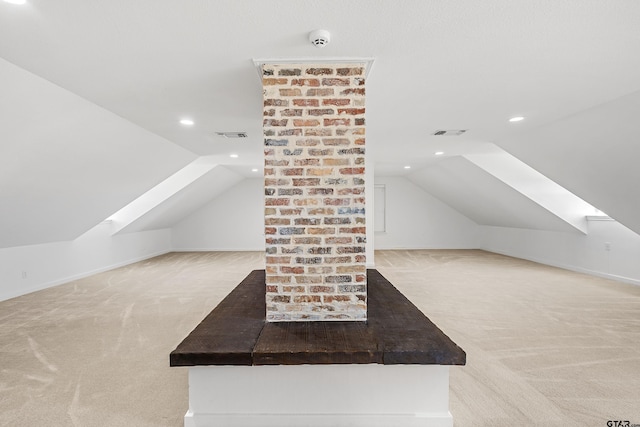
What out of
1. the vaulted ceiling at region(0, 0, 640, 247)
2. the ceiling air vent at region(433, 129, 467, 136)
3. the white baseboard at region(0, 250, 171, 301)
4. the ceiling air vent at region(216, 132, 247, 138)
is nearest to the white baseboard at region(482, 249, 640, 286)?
the vaulted ceiling at region(0, 0, 640, 247)

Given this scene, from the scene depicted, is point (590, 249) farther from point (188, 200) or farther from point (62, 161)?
point (188, 200)

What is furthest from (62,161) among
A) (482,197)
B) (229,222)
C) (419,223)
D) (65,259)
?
(419,223)

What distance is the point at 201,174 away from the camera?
254 inches

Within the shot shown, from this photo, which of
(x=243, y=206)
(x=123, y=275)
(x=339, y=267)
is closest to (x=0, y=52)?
(x=339, y=267)

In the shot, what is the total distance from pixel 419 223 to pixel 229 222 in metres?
5.48

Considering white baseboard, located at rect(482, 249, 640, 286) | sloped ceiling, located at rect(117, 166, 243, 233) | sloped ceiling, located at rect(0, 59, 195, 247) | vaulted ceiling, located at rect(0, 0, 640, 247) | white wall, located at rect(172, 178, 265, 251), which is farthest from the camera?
white wall, located at rect(172, 178, 265, 251)

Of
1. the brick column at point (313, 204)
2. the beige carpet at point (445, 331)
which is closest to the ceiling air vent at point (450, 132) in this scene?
the beige carpet at point (445, 331)

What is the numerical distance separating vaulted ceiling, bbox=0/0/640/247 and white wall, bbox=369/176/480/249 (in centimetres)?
409

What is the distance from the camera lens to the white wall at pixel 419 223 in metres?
9.32

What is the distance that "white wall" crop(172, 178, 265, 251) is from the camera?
364 inches

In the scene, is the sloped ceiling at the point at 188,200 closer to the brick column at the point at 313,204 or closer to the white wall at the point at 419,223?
the white wall at the point at 419,223

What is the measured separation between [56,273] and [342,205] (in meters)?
5.37

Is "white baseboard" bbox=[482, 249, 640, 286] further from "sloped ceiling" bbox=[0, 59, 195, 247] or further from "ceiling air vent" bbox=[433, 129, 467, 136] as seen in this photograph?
"sloped ceiling" bbox=[0, 59, 195, 247]

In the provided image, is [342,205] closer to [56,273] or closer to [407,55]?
[407,55]
